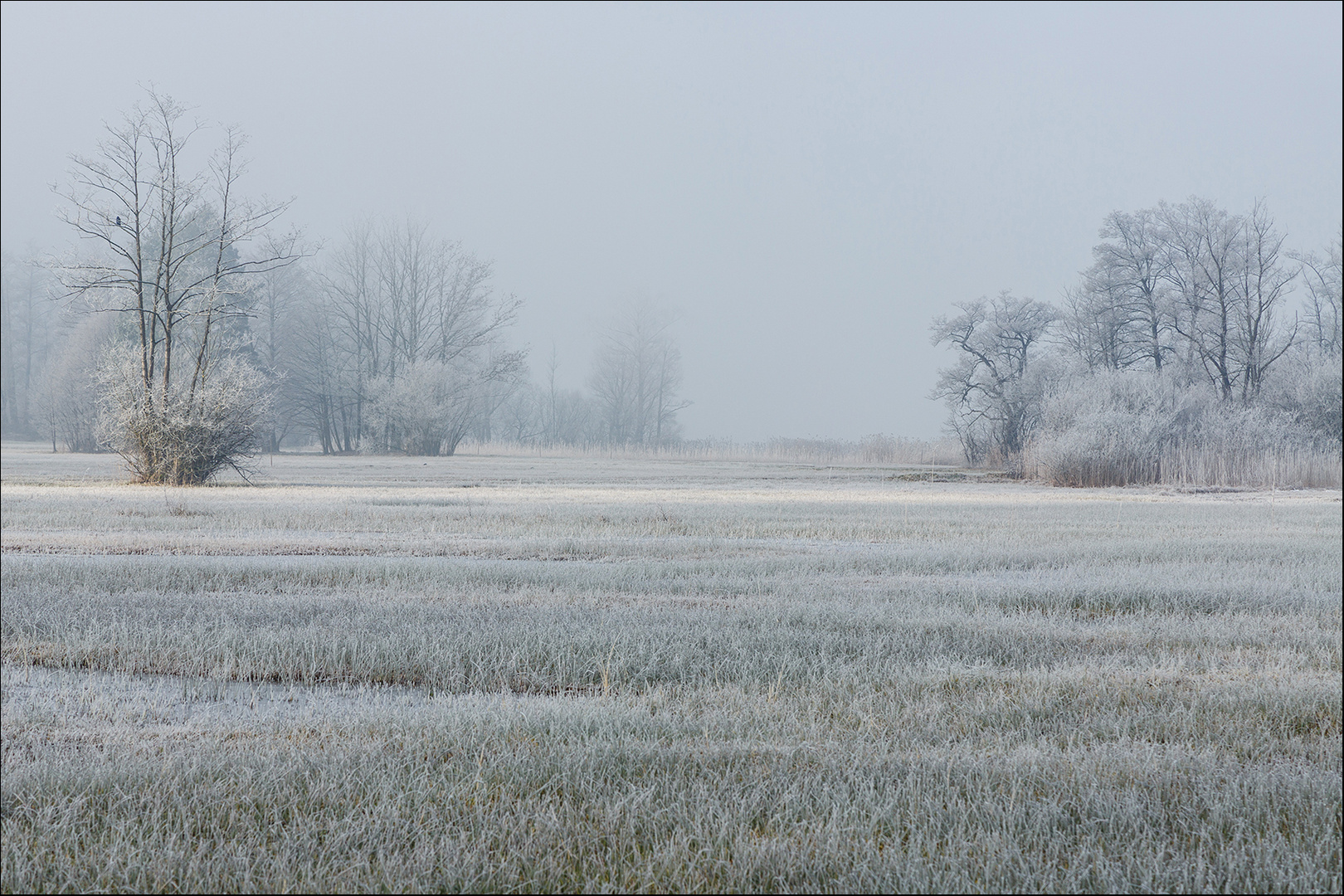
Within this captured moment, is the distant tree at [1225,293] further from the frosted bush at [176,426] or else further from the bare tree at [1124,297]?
the frosted bush at [176,426]

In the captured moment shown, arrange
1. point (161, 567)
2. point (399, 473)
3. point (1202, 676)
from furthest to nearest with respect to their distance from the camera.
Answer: point (399, 473)
point (161, 567)
point (1202, 676)

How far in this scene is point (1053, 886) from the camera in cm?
199

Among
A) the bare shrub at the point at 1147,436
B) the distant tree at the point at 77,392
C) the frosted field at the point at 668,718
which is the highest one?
the distant tree at the point at 77,392

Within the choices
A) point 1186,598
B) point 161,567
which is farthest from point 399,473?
point 1186,598

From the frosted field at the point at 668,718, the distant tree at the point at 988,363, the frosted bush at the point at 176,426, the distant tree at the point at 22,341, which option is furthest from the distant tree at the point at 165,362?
the distant tree at the point at 22,341

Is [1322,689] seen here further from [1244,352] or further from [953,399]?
[953,399]

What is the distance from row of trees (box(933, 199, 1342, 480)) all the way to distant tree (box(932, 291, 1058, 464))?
4 cm

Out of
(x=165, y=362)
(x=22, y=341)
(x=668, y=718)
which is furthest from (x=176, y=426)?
(x=22, y=341)

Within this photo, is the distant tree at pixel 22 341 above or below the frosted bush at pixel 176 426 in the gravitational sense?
above

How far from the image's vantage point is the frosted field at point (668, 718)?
2109 mm

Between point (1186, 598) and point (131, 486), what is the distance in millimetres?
16452

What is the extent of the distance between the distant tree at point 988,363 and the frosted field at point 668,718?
23359 millimetres

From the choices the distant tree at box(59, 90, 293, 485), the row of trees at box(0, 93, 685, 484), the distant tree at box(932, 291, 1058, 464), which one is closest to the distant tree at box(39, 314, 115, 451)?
the row of trees at box(0, 93, 685, 484)

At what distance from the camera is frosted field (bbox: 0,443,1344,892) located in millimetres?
2109
